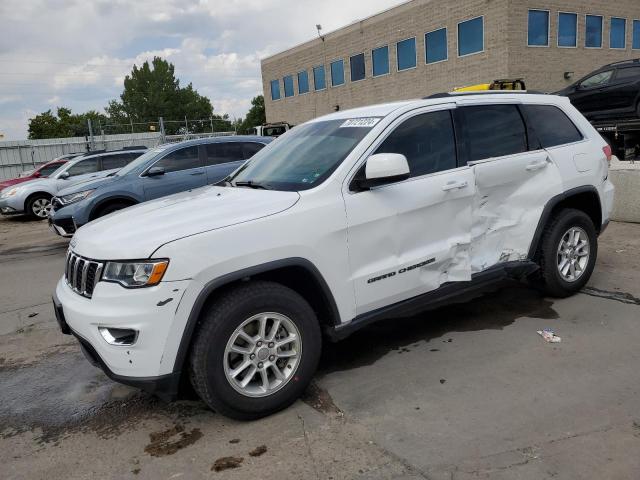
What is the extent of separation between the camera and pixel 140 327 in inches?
111

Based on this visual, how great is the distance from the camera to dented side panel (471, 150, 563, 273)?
4.15m

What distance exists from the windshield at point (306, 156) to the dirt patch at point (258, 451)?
1569 millimetres

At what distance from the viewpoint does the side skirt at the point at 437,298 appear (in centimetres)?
349

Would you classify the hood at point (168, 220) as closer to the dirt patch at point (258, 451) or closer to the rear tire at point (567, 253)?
the dirt patch at point (258, 451)

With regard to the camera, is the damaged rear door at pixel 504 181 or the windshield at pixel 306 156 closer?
the windshield at pixel 306 156

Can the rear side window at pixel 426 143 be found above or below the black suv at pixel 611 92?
below

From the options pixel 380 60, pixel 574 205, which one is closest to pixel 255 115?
pixel 380 60

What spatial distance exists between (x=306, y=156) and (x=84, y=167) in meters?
11.9

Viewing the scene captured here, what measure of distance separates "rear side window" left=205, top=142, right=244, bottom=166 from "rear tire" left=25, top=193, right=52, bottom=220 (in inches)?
288

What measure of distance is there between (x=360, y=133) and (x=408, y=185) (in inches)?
19.4

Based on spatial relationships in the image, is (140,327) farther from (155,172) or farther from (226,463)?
(155,172)

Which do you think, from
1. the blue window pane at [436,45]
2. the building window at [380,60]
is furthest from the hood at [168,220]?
the building window at [380,60]

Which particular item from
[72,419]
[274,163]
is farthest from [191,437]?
[274,163]

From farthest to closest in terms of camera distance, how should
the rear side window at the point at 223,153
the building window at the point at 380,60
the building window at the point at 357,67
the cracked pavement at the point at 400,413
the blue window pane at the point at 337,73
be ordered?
the blue window pane at the point at 337,73 < the building window at the point at 357,67 < the building window at the point at 380,60 < the rear side window at the point at 223,153 < the cracked pavement at the point at 400,413
